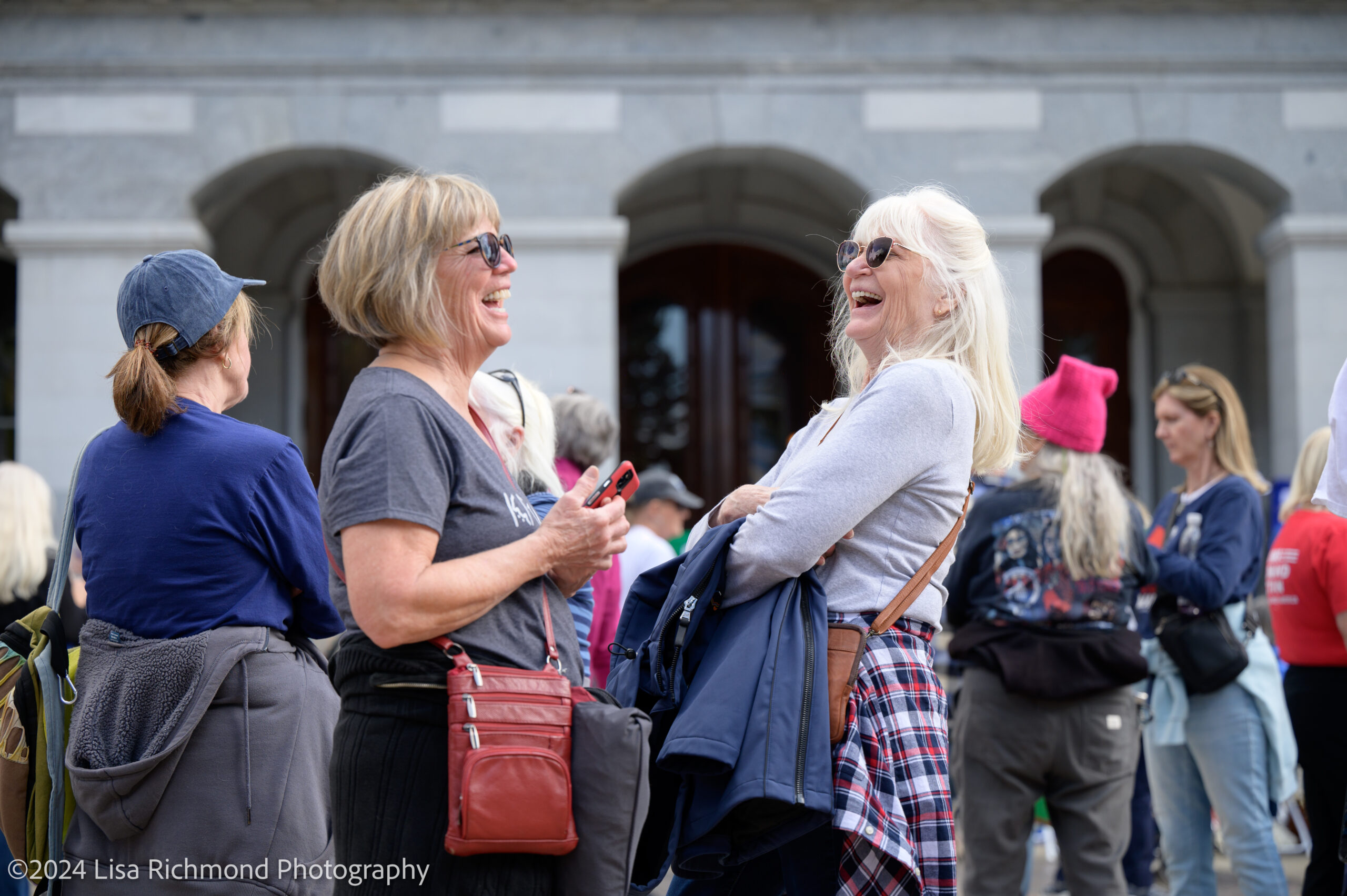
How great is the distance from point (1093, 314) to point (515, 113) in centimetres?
696

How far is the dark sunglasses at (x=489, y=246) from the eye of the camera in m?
2.16

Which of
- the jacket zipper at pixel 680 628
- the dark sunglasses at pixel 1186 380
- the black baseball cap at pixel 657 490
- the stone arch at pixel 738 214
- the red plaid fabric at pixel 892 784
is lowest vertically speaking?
the red plaid fabric at pixel 892 784

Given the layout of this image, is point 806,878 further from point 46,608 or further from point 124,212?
point 124,212

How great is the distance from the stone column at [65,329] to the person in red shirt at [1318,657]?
8135 millimetres

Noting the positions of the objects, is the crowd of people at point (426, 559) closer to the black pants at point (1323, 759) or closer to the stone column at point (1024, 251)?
the black pants at point (1323, 759)

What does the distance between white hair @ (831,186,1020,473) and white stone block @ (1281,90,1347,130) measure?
8.52 m

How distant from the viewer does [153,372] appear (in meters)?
2.53

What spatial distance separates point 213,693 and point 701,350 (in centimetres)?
1064

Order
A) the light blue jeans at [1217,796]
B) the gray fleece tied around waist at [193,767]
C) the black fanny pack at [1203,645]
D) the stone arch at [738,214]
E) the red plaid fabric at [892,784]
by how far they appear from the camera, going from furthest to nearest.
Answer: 1. the stone arch at [738,214]
2. the black fanny pack at [1203,645]
3. the light blue jeans at [1217,796]
4. the gray fleece tied around waist at [193,767]
5. the red plaid fabric at [892,784]

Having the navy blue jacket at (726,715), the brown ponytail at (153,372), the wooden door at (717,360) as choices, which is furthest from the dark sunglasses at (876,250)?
the wooden door at (717,360)

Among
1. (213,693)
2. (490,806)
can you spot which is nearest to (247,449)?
(213,693)

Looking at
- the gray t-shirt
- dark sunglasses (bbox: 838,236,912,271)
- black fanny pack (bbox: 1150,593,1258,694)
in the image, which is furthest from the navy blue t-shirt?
black fanny pack (bbox: 1150,593,1258,694)

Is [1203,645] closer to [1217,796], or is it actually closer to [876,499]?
[1217,796]

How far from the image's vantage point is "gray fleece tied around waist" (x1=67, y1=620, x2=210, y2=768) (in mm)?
2430
